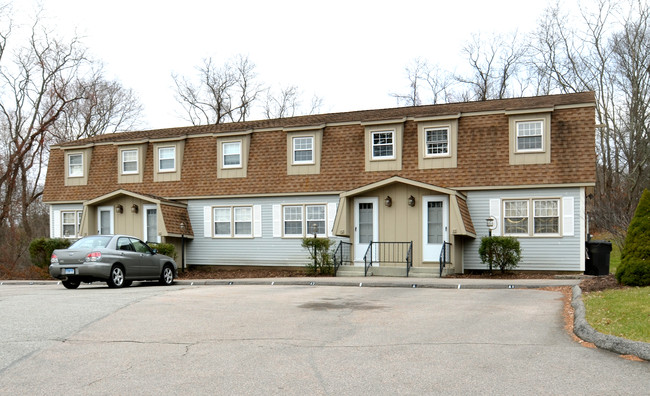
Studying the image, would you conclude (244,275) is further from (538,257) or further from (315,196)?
(538,257)

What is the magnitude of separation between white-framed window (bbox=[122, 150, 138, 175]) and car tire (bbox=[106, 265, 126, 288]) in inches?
430

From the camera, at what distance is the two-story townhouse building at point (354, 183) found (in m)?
21.8

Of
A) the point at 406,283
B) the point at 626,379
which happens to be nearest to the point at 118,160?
the point at 406,283

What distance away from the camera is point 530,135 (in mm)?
22188

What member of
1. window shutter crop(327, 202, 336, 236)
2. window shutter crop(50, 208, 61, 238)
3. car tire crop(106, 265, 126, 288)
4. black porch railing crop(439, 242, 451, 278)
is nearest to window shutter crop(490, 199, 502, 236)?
black porch railing crop(439, 242, 451, 278)

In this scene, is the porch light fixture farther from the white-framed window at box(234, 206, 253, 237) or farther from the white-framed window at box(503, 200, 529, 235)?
the white-framed window at box(234, 206, 253, 237)

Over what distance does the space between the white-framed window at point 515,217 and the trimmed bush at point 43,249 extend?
16.3 meters

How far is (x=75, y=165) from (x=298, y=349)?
2423 cm

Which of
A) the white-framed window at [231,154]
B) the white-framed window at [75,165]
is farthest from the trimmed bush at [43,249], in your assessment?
the white-framed window at [231,154]

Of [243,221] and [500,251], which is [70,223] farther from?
[500,251]

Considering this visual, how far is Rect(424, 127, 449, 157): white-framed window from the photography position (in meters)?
23.4

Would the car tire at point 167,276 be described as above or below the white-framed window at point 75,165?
below

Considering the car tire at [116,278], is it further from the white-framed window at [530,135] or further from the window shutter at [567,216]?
the window shutter at [567,216]

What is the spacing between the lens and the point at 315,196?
81.8 feet
